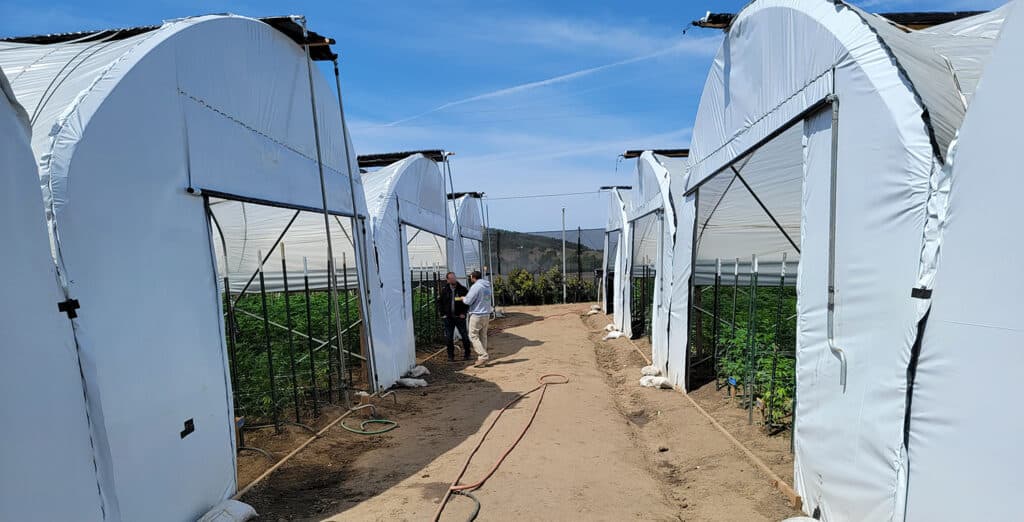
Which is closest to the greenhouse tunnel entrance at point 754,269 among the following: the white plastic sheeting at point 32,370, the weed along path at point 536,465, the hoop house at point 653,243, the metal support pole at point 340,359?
the hoop house at point 653,243

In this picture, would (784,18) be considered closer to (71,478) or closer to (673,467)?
(673,467)

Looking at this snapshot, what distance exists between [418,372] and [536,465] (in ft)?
17.3

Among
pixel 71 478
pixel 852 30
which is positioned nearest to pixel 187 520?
pixel 71 478

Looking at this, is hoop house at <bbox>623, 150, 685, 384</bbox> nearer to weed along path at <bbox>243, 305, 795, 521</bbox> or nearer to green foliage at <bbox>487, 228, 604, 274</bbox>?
weed along path at <bbox>243, 305, 795, 521</bbox>

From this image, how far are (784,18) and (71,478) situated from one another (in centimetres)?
560

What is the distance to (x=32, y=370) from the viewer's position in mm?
2695

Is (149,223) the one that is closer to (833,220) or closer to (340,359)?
(340,359)

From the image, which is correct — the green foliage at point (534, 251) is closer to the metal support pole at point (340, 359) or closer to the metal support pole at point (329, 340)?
the metal support pole at point (329, 340)

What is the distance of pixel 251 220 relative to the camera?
10.0m

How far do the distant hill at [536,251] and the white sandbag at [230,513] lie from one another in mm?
21197

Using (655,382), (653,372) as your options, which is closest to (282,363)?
(655,382)

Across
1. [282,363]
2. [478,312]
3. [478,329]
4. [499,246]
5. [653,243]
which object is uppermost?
[653,243]

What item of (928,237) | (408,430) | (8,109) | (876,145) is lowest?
(408,430)

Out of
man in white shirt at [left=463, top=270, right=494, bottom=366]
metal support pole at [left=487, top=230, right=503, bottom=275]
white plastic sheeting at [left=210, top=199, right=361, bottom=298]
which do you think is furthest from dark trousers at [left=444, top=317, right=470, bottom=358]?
metal support pole at [left=487, top=230, right=503, bottom=275]
